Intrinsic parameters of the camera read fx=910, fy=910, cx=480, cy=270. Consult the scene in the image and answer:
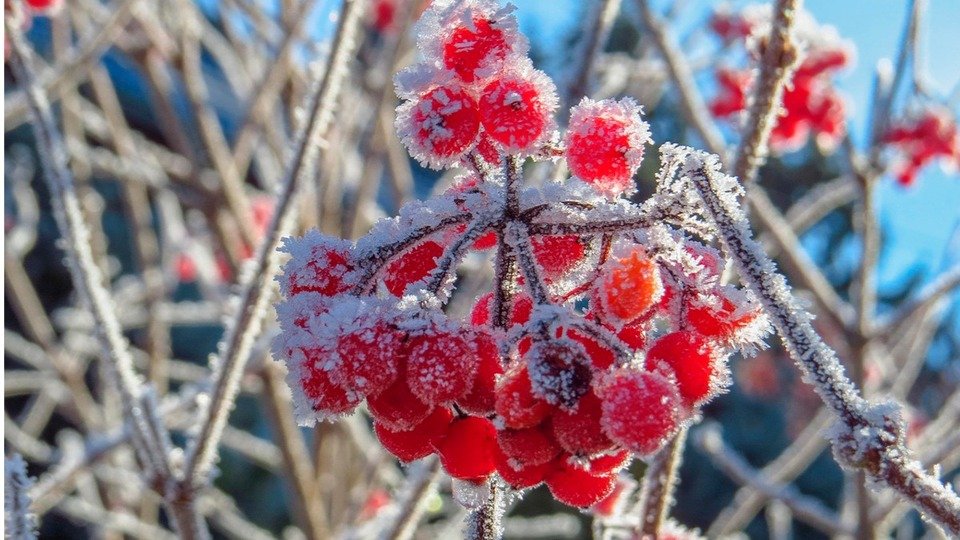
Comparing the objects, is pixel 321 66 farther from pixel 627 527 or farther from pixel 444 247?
pixel 627 527

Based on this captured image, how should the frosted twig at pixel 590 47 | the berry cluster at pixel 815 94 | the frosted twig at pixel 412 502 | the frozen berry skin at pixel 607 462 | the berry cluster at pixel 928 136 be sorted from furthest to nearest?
the berry cluster at pixel 928 136 < the berry cluster at pixel 815 94 < the frosted twig at pixel 590 47 < the frosted twig at pixel 412 502 < the frozen berry skin at pixel 607 462

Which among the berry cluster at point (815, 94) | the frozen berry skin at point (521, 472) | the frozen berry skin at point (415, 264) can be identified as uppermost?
the berry cluster at point (815, 94)

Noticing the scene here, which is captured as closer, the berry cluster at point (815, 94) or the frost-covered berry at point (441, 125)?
the frost-covered berry at point (441, 125)

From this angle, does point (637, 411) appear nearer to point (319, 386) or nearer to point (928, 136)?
point (319, 386)

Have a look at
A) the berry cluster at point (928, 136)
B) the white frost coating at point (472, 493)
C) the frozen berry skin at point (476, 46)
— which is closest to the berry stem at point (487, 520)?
the white frost coating at point (472, 493)

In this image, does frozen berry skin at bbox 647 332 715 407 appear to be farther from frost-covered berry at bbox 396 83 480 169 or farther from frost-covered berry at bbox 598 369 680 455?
frost-covered berry at bbox 396 83 480 169

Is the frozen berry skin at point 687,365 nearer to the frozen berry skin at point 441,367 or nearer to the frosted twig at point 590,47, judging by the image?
the frozen berry skin at point 441,367
